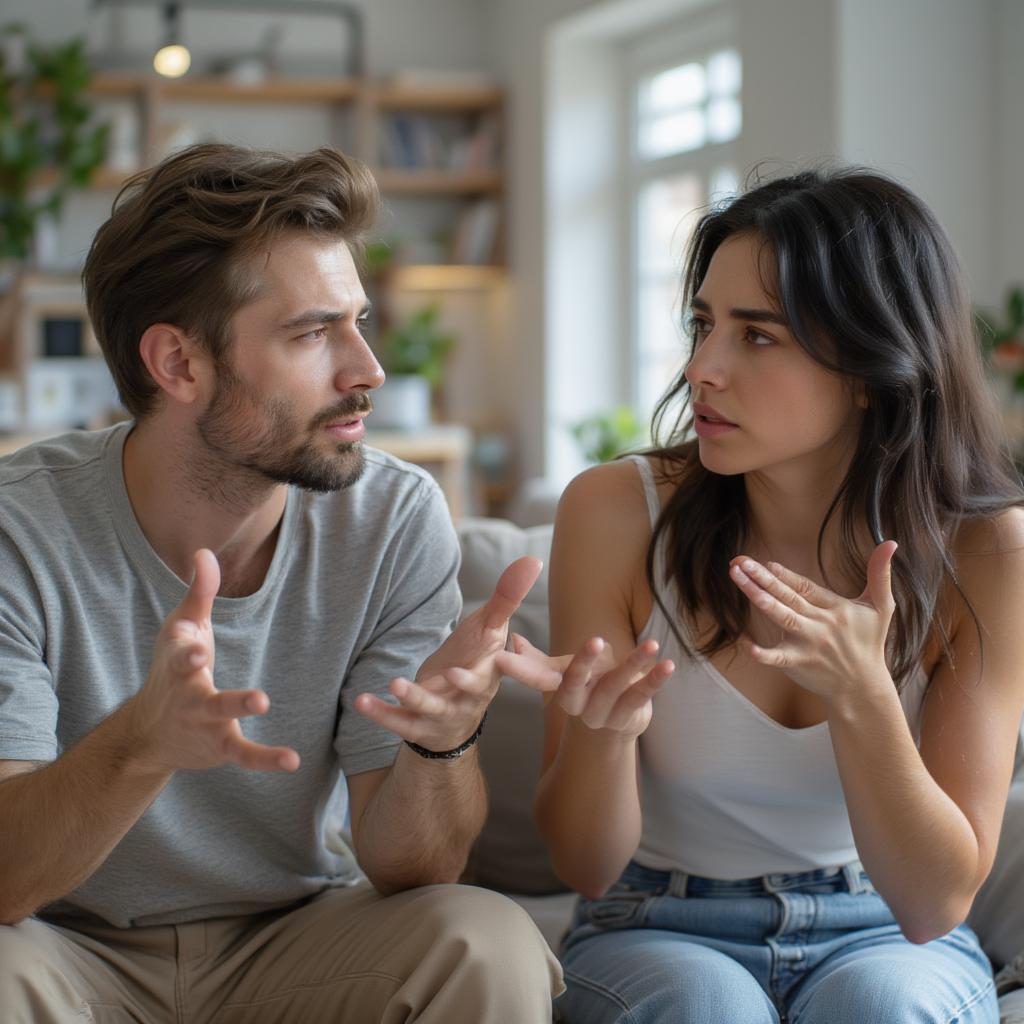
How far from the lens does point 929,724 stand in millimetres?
1514

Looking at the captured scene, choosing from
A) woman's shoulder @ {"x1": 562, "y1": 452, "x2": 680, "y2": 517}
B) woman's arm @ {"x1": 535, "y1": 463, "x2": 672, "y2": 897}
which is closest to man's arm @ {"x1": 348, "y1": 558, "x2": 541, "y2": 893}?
woman's arm @ {"x1": 535, "y1": 463, "x2": 672, "y2": 897}

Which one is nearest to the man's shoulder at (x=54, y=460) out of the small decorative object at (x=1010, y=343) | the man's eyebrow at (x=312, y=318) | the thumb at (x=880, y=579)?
the man's eyebrow at (x=312, y=318)

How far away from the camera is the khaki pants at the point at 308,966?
1.26 meters

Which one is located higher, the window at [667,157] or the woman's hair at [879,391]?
the window at [667,157]

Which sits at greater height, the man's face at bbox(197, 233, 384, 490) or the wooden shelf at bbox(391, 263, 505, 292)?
the wooden shelf at bbox(391, 263, 505, 292)

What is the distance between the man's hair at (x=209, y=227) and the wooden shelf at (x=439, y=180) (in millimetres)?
4440

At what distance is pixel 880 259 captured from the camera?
1.47 m

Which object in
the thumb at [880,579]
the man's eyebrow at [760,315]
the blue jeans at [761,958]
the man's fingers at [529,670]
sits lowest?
the blue jeans at [761,958]

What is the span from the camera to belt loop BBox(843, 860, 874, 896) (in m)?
1.55

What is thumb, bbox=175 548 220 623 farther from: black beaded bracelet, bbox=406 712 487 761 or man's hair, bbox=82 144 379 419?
man's hair, bbox=82 144 379 419

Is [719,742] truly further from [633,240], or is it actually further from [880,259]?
[633,240]

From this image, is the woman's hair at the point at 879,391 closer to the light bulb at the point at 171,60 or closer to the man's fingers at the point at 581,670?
the man's fingers at the point at 581,670

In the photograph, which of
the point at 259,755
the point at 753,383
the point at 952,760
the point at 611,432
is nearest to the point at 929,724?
the point at 952,760

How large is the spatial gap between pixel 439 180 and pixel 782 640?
480 cm
